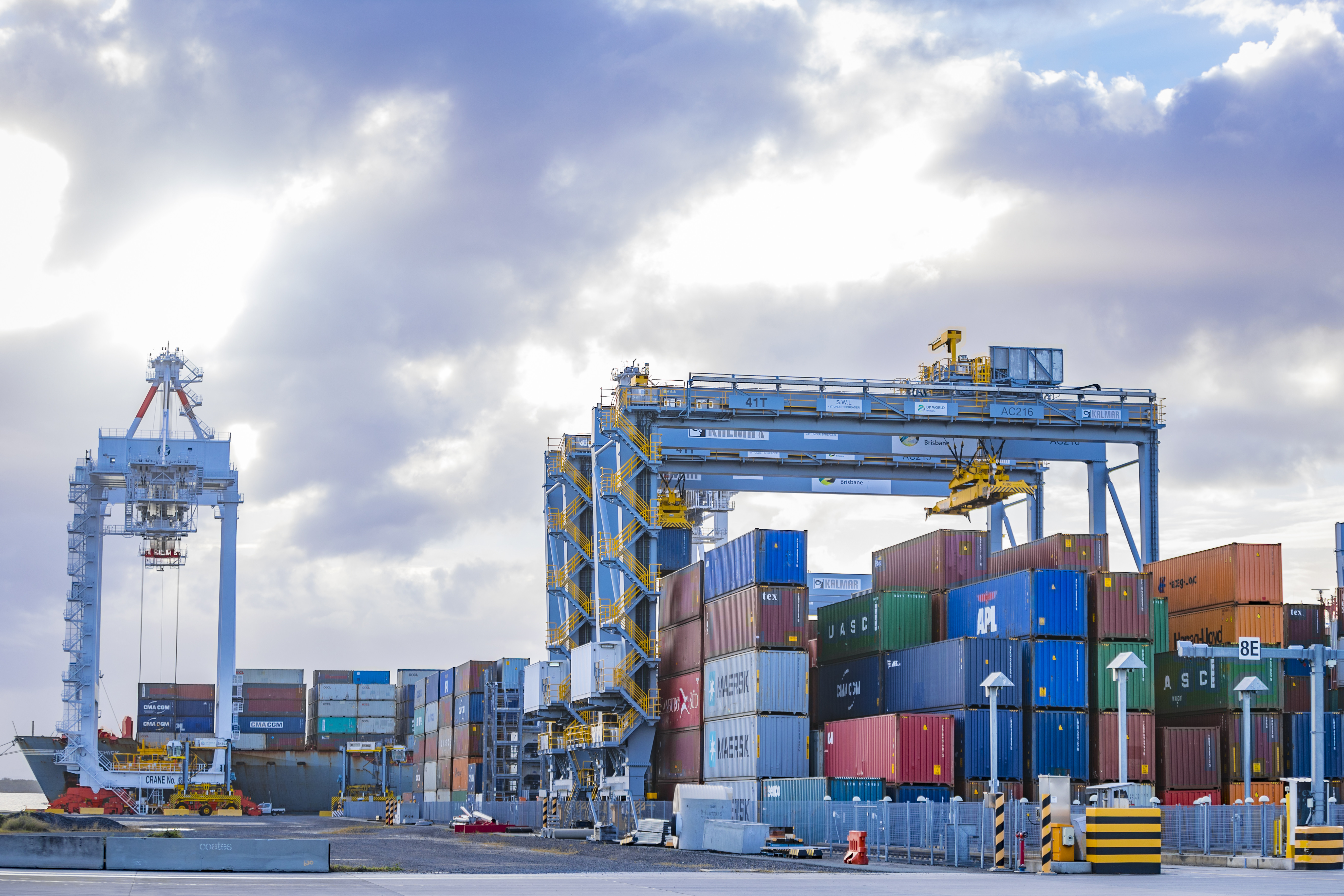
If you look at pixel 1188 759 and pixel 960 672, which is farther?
pixel 1188 759

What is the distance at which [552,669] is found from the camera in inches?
2229

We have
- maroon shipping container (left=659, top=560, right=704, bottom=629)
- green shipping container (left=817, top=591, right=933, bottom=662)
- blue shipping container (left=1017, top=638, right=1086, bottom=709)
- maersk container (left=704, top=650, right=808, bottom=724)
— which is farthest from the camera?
maroon shipping container (left=659, top=560, right=704, bottom=629)

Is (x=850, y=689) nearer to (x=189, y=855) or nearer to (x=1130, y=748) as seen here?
(x=1130, y=748)

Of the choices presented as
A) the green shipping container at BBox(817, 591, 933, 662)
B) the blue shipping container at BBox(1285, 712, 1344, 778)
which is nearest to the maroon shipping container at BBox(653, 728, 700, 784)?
the green shipping container at BBox(817, 591, 933, 662)

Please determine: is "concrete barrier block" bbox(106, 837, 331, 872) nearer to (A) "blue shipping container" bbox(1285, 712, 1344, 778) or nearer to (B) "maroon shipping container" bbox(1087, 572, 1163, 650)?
(B) "maroon shipping container" bbox(1087, 572, 1163, 650)

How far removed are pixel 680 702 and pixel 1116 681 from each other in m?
15.7

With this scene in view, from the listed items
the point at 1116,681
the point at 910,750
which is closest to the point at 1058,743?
the point at 1116,681

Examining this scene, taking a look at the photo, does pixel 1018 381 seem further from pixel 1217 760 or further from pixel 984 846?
pixel 984 846

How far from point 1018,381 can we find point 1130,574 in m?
11.7

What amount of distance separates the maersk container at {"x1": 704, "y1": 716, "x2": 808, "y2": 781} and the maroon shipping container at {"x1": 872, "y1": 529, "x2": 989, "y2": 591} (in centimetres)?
586

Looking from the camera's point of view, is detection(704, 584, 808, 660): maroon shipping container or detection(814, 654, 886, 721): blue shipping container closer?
detection(704, 584, 808, 660): maroon shipping container

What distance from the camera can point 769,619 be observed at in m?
41.9

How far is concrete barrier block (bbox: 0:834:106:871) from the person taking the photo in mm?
24281

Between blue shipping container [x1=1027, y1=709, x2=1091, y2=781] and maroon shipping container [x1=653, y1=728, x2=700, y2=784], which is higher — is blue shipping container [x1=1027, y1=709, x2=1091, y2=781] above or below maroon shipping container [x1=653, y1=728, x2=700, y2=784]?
above
